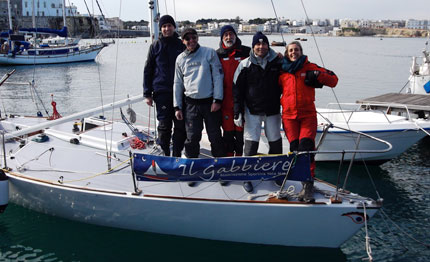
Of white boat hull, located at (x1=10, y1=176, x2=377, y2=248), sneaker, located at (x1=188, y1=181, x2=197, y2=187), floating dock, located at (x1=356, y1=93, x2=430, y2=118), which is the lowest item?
white boat hull, located at (x1=10, y1=176, x2=377, y2=248)

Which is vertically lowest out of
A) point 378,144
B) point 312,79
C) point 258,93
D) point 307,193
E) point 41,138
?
point 378,144

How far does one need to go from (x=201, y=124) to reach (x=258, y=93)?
36.0 inches

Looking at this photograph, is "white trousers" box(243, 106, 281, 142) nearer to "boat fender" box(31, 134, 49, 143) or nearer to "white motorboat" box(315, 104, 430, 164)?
"boat fender" box(31, 134, 49, 143)

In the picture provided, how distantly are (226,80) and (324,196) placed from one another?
196 centimetres

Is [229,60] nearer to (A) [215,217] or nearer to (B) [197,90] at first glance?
(B) [197,90]

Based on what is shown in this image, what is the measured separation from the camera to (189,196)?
17.2 feet

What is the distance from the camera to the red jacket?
464cm

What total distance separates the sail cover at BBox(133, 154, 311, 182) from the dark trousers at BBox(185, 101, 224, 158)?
16.8 inches

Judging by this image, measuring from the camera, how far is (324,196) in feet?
16.4

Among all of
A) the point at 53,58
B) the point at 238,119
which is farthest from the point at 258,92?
the point at 53,58

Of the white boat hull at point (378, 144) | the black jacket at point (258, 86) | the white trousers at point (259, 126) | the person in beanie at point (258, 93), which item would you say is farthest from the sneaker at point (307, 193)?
the white boat hull at point (378, 144)

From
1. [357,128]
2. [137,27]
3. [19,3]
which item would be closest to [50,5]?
[19,3]

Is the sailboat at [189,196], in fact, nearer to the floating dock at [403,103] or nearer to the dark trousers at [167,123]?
the dark trousers at [167,123]

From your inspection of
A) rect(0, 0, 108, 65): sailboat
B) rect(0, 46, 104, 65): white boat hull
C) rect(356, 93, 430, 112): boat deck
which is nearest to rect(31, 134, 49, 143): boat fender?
rect(356, 93, 430, 112): boat deck
